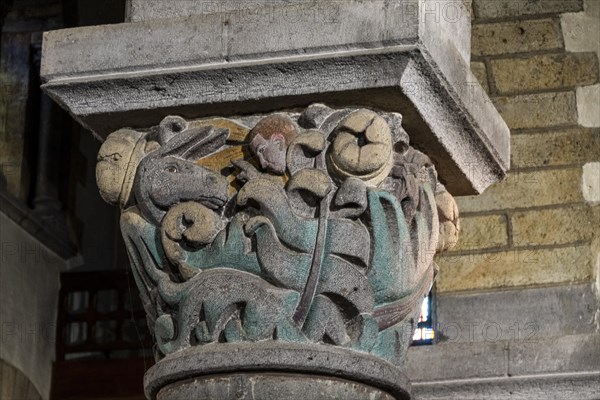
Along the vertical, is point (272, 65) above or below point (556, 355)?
above

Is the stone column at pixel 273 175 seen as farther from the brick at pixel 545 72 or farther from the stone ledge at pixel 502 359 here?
the brick at pixel 545 72

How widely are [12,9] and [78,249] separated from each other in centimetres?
130

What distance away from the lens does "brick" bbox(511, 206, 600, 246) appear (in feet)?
13.5

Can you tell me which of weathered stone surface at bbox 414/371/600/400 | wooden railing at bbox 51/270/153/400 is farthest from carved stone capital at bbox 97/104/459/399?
wooden railing at bbox 51/270/153/400

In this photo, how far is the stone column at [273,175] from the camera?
2.19m

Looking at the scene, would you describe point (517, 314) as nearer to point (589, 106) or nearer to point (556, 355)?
point (556, 355)

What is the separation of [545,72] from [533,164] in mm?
309

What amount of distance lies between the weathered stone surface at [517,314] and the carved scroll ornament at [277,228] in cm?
173

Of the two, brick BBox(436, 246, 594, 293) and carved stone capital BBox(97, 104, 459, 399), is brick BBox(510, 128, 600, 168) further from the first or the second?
carved stone capital BBox(97, 104, 459, 399)

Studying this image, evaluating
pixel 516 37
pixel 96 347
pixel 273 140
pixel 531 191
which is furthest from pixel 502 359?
pixel 96 347

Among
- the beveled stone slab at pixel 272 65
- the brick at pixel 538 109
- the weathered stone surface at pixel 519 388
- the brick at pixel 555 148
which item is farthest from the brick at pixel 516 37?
the beveled stone slab at pixel 272 65

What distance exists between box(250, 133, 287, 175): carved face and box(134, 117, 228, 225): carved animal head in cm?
8

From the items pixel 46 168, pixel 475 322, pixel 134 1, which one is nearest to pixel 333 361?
pixel 134 1

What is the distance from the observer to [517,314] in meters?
4.07
